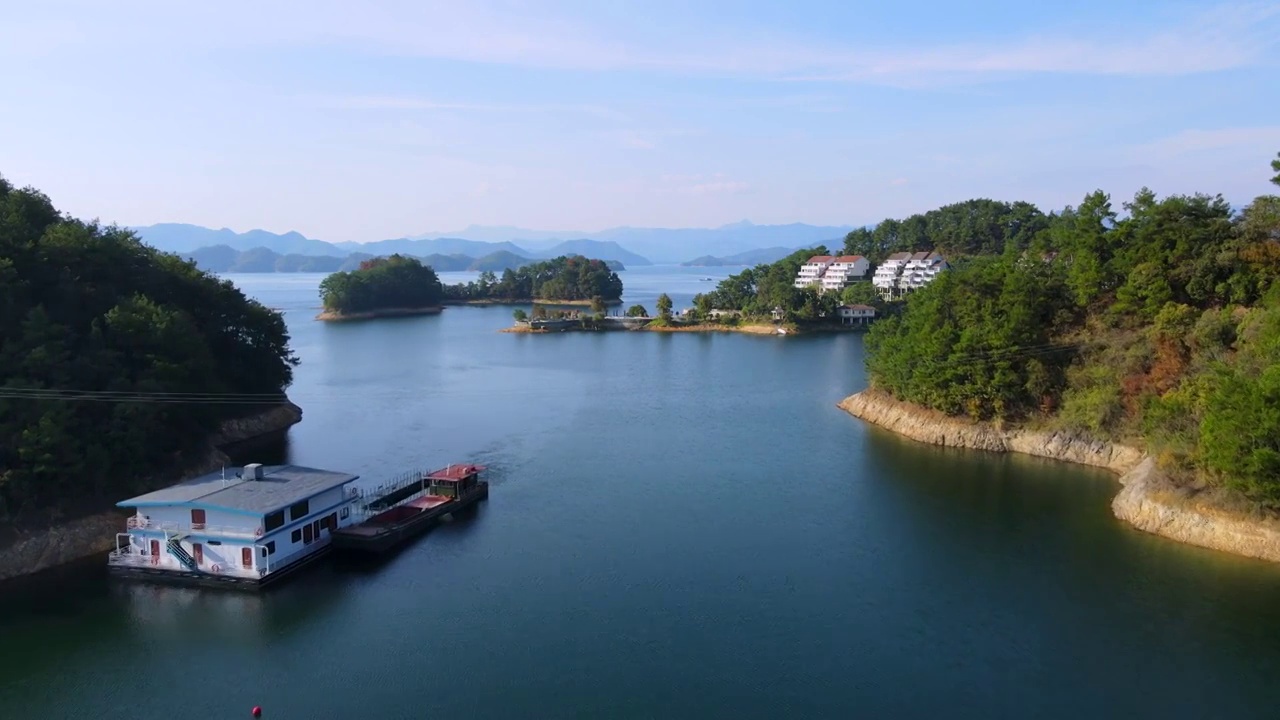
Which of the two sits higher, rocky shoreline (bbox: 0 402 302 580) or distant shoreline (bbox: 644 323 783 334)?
distant shoreline (bbox: 644 323 783 334)

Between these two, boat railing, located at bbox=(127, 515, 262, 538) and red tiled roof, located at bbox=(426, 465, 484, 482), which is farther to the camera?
red tiled roof, located at bbox=(426, 465, 484, 482)

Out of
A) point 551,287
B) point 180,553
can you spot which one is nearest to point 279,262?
point 551,287

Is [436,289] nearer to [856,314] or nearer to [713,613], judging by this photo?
[856,314]

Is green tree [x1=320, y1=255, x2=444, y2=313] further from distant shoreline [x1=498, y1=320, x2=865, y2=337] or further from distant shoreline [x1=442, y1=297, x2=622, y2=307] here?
distant shoreline [x1=498, y1=320, x2=865, y2=337]

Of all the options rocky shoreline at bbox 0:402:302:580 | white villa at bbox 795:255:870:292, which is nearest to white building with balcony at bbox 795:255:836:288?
white villa at bbox 795:255:870:292

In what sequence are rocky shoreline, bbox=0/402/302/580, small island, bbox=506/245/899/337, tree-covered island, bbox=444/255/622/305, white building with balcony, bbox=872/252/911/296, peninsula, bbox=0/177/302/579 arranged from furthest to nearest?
tree-covered island, bbox=444/255/622/305 < white building with balcony, bbox=872/252/911/296 < small island, bbox=506/245/899/337 < peninsula, bbox=0/177/302/579 < rocky shoreline, bbox=0/402/302/580

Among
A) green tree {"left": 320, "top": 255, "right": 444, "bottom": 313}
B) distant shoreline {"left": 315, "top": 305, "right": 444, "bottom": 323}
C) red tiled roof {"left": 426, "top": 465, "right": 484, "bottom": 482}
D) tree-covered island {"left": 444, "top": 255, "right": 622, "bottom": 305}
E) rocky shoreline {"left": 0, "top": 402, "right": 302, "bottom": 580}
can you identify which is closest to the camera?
rocky shoreline {"left": 0, "top": 402, "right": 302, "bottom": 580}
